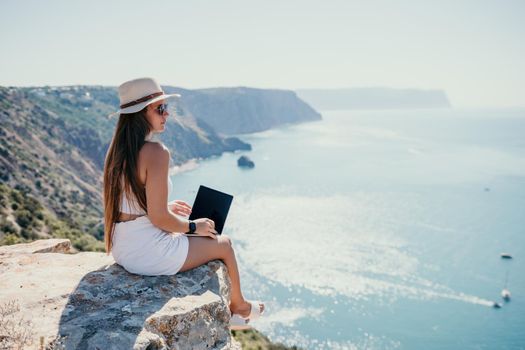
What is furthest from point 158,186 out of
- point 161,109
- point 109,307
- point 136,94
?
point 109,307

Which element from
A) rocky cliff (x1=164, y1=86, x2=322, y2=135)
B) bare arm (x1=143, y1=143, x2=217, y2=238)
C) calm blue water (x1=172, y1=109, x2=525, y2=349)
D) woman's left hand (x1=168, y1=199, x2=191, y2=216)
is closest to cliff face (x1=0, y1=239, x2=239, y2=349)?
bare arm (x1=143, y1=143, x2=217, y2=238)

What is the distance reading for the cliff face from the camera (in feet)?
9.02

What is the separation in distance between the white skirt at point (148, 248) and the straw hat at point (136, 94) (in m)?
0.93

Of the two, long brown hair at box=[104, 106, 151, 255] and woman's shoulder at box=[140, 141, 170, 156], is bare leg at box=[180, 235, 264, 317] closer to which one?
long brown hair at box=[104, 106, 151, 255]

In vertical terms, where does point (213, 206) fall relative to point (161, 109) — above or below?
below

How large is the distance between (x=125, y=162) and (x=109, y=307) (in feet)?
3.70

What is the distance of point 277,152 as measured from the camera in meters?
122

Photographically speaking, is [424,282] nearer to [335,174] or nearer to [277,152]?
[335,174]

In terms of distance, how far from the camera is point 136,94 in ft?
11.0

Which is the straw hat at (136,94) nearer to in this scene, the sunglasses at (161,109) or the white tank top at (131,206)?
the sunglasses at (161,109)

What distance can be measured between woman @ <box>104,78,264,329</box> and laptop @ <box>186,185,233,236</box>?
14.3 inches

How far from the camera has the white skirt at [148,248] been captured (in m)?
3.47

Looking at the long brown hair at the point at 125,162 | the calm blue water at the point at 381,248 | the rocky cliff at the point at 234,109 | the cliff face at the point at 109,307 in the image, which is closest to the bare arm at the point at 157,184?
the long brown hair at the point at 125,162

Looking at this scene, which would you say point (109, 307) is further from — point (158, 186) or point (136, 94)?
point (136, 94)
